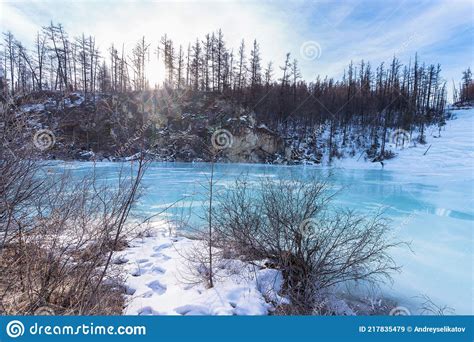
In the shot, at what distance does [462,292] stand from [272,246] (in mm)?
4319

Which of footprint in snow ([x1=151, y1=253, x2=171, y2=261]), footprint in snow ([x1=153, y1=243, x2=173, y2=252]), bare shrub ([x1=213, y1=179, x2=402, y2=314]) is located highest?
bare shrub ([x1=213, y1=179, x2=402, y2=314])

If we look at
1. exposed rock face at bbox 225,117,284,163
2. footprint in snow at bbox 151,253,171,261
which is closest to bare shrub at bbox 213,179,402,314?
footprint in snow at bbox 151,253,171,261

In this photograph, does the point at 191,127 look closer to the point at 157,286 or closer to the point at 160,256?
the point at 160,256

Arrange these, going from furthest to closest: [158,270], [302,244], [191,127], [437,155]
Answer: [191,127] < [437,155] < [302,244] < [158,270]

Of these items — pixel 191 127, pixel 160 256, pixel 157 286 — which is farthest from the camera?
pixel 191 127

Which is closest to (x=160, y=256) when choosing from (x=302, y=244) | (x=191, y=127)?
(x=302, y=244)

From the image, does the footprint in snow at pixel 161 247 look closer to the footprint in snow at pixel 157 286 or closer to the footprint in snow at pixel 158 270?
the footprint in snow at pixel 158 270

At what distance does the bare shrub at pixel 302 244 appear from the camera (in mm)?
4965

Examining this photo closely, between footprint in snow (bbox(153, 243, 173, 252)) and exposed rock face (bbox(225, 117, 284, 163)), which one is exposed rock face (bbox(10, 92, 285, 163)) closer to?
exposed rock face (bbox(225, 117, 284, 163))

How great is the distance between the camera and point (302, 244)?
537cm

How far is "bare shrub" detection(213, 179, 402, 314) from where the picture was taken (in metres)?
4.96

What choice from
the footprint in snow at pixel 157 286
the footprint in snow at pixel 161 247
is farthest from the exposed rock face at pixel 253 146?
the footprint in snow at pixel 157 286

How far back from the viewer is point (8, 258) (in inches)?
149

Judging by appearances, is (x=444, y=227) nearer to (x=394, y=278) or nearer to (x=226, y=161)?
(x=394, y=278)
